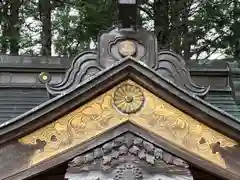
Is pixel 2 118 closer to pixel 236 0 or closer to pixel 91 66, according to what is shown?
pixel 91 66

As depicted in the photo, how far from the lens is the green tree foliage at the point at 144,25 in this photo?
8.56m

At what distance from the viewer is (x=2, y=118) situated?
410 cm

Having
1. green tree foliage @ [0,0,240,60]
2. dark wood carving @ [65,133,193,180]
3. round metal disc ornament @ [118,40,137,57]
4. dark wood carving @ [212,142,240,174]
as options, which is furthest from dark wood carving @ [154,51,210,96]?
green tree foliage @ [0,0,240,60]

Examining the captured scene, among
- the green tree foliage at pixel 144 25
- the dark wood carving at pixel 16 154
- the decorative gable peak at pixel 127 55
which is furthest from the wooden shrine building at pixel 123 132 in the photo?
the green tree foliage at pixel 144 25

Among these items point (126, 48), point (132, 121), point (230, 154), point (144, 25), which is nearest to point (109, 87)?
point (132, 121)

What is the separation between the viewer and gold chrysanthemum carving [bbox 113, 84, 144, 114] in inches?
131

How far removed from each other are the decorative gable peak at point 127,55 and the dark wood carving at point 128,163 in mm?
549

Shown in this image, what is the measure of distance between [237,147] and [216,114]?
0.97 ft

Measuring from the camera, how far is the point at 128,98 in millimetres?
3357

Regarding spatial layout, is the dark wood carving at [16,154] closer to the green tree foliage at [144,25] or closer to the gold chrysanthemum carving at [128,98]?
the gold chrysanthemum carving at [128,98]

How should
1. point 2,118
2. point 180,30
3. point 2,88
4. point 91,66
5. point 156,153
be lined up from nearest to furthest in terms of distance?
point 156,153
point 91,66
point 2,118
point 2,88
point 180,30

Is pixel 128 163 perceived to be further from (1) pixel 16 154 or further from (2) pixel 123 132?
(1) pixel 16 154

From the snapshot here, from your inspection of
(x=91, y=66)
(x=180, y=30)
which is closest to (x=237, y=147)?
(x=91, y=66)

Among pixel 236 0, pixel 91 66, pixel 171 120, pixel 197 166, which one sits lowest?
pixel 197 166
